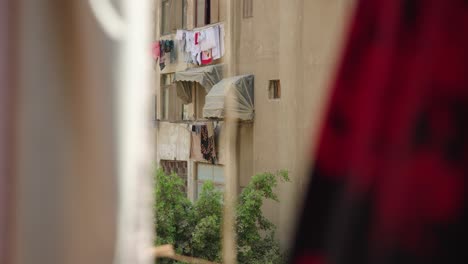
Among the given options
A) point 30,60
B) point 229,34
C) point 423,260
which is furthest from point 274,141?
point 423,260

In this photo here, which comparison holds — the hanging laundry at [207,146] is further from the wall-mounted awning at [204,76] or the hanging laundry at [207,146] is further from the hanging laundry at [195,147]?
Answer: the wall-mounted awning at [204,76]

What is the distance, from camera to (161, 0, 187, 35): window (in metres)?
9.53

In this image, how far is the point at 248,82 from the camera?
25.9ft

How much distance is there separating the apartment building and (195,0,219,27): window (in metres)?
0.01

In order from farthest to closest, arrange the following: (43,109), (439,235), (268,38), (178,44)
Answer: (178,44) < (268,38) < (43,109) < (439,235)

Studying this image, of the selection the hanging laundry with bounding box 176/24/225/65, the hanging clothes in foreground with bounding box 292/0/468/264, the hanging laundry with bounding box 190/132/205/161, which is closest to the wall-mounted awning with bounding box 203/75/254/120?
the hanging laundry with bounding box 176/24/225/65

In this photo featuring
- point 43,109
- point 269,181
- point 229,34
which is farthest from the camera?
point 229,34

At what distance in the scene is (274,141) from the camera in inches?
296

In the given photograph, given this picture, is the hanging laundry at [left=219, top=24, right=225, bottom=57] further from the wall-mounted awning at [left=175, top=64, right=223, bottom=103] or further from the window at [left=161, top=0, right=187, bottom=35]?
the window at [left=161, top=0, right=187, bottom=35]

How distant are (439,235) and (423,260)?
2 centimetres

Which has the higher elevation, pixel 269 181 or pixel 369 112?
pixel 369 112

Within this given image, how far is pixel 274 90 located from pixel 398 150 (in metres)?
7.23

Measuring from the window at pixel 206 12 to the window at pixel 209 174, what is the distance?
166 centimetres

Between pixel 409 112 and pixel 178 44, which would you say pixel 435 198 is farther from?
pixel 178 44
